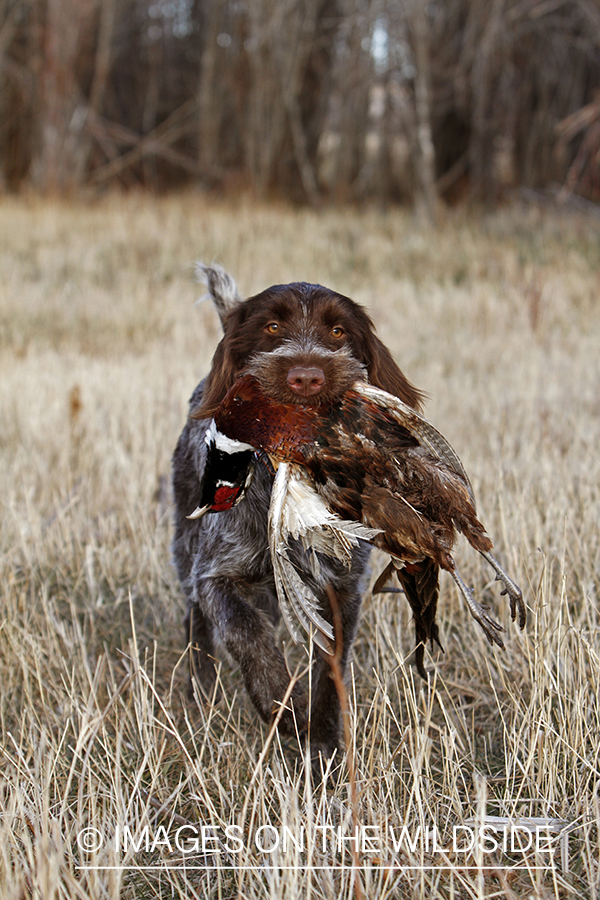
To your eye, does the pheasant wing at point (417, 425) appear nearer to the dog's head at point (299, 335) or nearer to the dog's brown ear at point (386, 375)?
the dog's head at point (299, 335)

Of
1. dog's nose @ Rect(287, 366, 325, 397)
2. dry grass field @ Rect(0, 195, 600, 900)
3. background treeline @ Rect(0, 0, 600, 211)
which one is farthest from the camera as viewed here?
background treeline @ Rect(0, 0, 600, 211)

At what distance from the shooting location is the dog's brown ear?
98.0 inches

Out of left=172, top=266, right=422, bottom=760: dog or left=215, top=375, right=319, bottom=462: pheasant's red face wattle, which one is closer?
left=215, top=375, right=319, bottom=462: pheasant's red face wattle

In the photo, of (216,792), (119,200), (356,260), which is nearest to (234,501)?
(216,792)

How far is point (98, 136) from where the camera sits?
13.6 meters

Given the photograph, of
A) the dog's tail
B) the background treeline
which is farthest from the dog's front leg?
the background treeline

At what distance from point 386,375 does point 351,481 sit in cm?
78

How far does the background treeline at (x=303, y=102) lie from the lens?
12281mm

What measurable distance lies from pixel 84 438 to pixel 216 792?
2907 millimetres

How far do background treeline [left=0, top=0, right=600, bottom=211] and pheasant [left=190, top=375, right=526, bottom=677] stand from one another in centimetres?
996

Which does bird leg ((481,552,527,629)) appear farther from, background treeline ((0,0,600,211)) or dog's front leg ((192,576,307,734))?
background treeline ((0,0,600,211))

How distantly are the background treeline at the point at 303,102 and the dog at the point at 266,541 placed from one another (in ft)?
30.4

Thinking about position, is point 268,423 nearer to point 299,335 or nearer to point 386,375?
point 299,335

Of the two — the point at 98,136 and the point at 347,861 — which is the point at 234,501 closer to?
the point at 347,861
